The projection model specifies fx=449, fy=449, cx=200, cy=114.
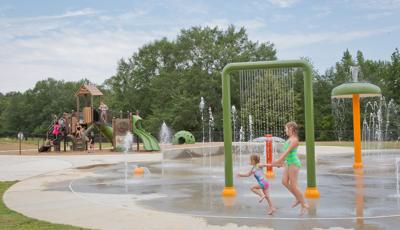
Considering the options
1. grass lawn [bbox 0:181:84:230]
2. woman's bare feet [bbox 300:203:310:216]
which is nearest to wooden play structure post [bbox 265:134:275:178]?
woman's bare feet [bbox 300:203:310:216]

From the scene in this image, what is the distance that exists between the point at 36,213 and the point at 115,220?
1778mm

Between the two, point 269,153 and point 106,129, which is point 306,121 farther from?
point 106,129

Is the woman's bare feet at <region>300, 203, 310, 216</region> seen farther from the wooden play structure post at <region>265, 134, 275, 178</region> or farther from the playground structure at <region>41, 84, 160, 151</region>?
the playground structure at <region>41, 84, 160, 151</region>

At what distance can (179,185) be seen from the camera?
11.7m

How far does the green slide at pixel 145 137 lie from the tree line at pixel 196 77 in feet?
70.8

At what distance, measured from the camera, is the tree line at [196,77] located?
51906 millimetres

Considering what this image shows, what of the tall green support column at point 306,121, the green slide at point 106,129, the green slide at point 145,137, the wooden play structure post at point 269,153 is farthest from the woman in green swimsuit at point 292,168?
the green slide at point 106,129

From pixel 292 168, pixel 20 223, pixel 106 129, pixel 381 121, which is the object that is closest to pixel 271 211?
pixel 292 168

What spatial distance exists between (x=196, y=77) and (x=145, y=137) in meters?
25.0

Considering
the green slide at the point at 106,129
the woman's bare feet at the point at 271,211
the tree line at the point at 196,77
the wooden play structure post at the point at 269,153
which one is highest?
the tree line at the point at 196,77

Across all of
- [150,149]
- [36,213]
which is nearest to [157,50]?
[150,149]

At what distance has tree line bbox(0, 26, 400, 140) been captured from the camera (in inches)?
2044

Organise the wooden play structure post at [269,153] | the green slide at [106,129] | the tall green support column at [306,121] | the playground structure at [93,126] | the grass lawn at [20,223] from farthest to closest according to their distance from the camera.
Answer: the green slide at [106,129]
the playground structure at [93,126]
the wooden play structure post at [269,153]
the tall green support column at [306,121]
the grass lawn at [20,223]

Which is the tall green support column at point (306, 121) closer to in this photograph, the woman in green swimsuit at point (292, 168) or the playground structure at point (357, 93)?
the woman in green swimsuit at point (292, 168)
